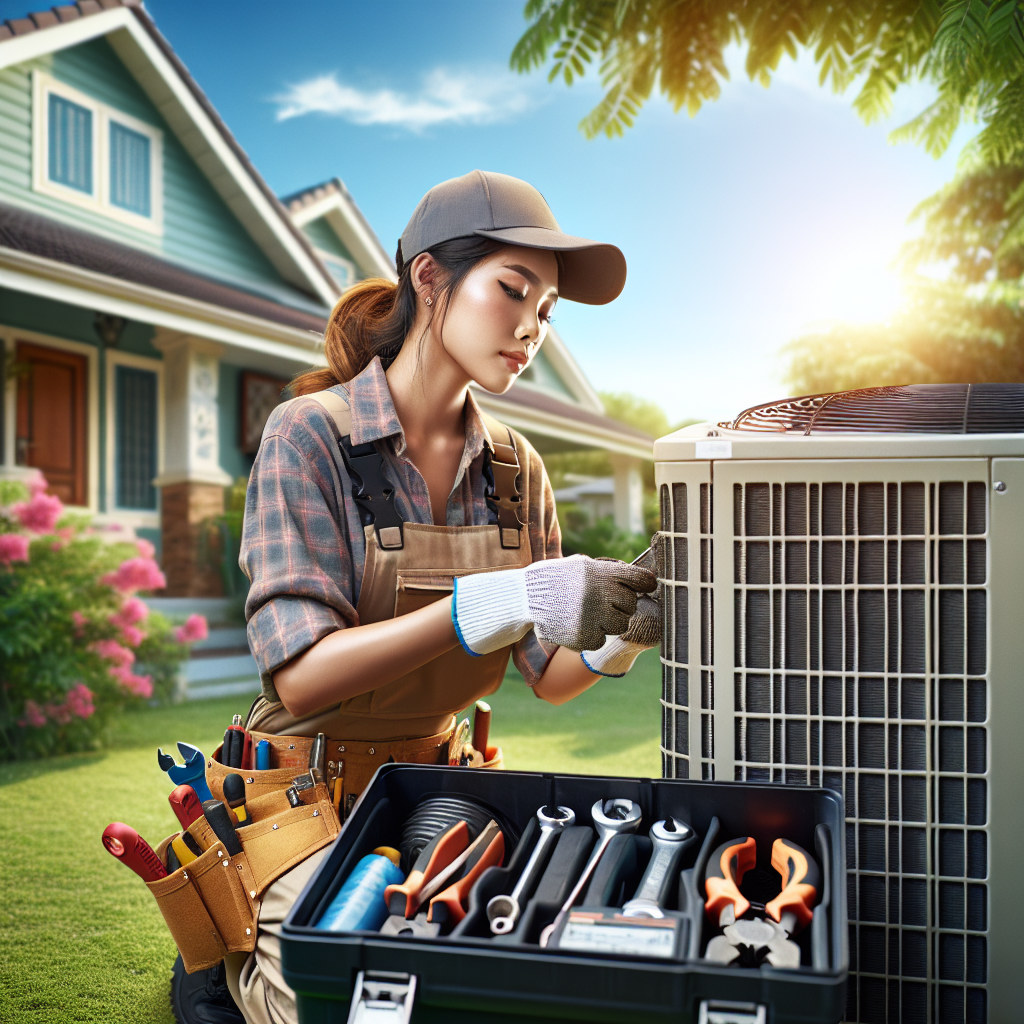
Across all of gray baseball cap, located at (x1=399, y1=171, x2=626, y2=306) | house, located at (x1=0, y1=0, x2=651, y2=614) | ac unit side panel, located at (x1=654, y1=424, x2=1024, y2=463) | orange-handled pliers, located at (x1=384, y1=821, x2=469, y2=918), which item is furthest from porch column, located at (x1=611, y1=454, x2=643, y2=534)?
orange-handled pliers, located at (x1=384, y1=821, x2=469, y2=918)

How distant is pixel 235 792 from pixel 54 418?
6900mm

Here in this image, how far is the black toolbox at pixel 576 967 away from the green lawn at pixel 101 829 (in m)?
1.60

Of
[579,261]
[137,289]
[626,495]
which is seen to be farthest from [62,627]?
[626,495]

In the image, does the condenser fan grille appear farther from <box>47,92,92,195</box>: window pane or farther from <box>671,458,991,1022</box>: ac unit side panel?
<box>47,92,92,195</box>: window pane

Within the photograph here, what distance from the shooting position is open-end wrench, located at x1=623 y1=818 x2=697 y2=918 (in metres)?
0.86

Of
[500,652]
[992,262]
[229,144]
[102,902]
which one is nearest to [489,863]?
[500,652]

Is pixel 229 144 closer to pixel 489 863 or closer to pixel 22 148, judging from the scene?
pixel 22 148

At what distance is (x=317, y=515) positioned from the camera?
1540 mm

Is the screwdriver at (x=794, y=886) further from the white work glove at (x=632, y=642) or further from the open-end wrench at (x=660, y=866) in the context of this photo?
the white work glove at (x=632, y=642)

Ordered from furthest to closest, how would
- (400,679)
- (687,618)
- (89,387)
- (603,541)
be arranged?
1. (603,541)
2. (89,387)
3. (400,679)
4. (687,618)

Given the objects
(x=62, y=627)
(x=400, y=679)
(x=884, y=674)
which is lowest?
(x=62, y=627)

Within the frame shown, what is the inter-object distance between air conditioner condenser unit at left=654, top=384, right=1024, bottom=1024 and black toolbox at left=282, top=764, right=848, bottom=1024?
11cm

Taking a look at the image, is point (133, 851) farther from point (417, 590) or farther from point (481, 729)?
point (481, 729)

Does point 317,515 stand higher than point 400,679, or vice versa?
point 317,515
